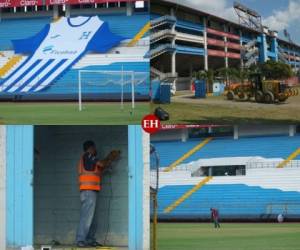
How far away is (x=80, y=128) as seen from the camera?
426cm

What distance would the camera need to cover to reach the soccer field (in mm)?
3701

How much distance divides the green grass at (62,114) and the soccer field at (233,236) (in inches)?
31.3

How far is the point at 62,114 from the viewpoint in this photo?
3990 mm

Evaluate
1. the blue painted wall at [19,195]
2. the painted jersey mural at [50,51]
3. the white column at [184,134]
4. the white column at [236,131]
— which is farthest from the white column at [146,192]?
the blue painted wall at [19,195]

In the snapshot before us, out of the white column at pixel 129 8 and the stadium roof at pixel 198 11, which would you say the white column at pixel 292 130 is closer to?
the stadium roof at pixel 198 11

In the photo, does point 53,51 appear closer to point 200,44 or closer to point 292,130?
point 200,44

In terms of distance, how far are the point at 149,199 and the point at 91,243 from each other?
639 mm

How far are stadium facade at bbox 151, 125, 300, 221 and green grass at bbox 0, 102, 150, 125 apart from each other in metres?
0.31

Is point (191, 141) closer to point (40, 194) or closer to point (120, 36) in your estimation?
point (120, 36)

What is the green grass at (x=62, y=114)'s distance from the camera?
3871mm

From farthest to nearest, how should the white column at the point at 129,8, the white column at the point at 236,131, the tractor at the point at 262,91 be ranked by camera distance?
the white column at the point at 236,131 → the white column at the point at 129,8 → the tractor at the point at 262,91

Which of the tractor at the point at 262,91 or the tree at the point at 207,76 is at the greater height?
the tree at the point at 207,76

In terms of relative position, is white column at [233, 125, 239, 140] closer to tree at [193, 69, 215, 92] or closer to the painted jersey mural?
tree at [193, 69, 215, 92]

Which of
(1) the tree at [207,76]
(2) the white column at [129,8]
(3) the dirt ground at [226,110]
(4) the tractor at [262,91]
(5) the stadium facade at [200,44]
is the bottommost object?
(3) the dirt ground at [226,110]
